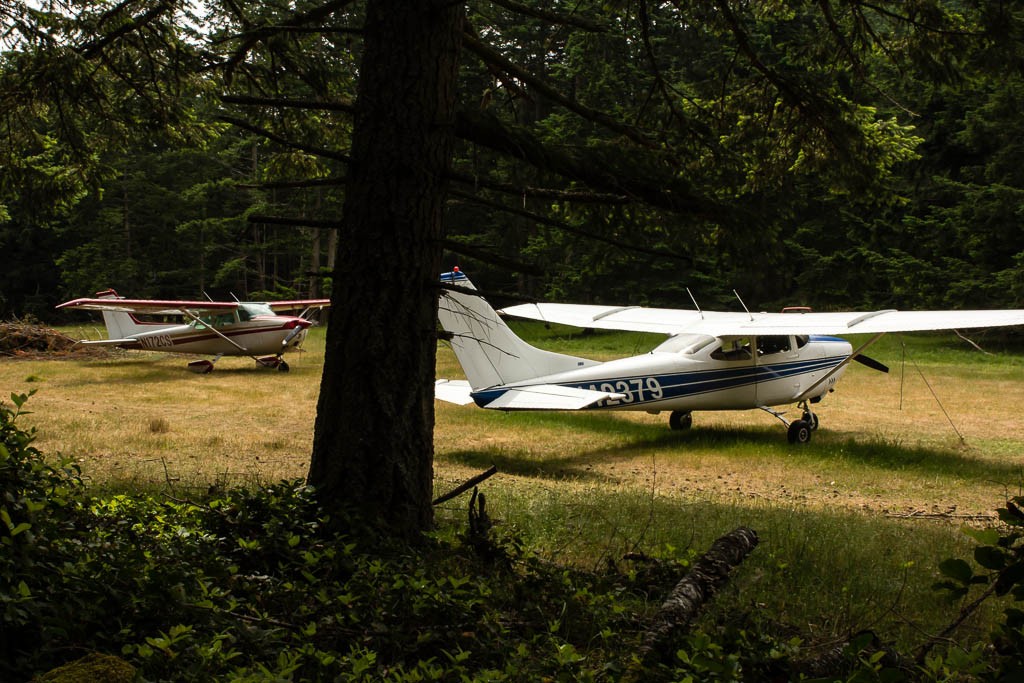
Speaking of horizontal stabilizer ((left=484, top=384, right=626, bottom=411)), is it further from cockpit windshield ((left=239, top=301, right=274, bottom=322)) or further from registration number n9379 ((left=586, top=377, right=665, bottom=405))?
cockpit windshield ((left=239, top=301, right=274, bottom=322))

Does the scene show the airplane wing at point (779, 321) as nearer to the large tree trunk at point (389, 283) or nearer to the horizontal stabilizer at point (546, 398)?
the horizontal stabilizer at point (546, 398)

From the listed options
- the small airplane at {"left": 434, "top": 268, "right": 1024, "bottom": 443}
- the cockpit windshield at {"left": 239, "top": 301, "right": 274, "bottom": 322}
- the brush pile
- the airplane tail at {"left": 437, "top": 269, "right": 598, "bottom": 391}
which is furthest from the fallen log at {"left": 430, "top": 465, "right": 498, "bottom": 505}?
the brush pile

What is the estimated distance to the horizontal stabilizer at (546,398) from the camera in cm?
1138

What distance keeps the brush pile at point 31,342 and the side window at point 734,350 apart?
66.1 ft

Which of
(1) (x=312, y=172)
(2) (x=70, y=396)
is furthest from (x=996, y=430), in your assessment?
(2) (x=70, y=396)

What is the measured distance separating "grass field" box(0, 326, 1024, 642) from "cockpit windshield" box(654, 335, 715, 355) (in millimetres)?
1432

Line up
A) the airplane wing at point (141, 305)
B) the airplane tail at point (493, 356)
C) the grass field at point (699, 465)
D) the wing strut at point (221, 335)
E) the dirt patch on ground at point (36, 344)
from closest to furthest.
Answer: the grass field at point (699, 465)
the airplane tail at point (493, 356)
the airplane wing at point (141, 305)
the wing strut at point (221, 335)
the dirt patch on ground at point (36, 344)

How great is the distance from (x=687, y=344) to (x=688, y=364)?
49cm

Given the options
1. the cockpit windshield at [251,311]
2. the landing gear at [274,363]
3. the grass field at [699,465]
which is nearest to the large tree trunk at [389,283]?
the grass field at [699,465]

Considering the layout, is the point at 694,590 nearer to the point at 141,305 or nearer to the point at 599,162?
the point at 599,162

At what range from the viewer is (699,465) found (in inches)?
446

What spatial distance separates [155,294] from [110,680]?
45.6m

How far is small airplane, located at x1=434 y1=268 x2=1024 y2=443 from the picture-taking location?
1176 cm

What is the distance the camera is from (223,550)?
4.34 m
